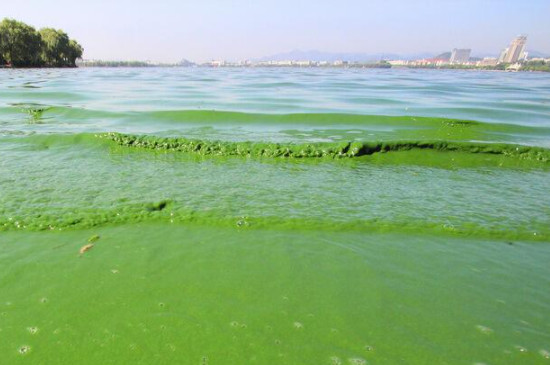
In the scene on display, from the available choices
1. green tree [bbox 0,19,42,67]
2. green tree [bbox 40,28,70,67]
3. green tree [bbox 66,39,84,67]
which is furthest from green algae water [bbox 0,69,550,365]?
green tree [bbox 66,39,84,67]

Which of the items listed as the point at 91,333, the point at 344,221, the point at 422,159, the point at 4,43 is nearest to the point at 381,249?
the point at 344,221

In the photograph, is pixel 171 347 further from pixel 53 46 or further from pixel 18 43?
pixel 53 46

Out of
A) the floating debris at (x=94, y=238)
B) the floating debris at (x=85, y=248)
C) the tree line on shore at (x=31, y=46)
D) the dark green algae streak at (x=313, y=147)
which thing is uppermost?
the tree line on shore at (x=31, y=46)

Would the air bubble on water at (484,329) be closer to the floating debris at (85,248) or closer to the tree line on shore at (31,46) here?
the floating debris at (85,248)

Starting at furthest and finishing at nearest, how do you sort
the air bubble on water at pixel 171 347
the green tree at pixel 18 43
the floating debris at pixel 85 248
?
1. the green tree at pixel 18 43
2. the floating debris at pixel 85 248
3. the air bubble on water at pixel 171 347

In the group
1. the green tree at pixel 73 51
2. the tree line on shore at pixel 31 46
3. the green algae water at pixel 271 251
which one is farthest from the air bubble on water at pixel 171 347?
the green tree at pixel 73 51

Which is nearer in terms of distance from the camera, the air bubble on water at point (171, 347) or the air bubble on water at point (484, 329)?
the air bubble on water at point (171, 347)

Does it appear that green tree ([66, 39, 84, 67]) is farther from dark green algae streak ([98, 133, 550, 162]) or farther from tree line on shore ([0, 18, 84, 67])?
dark green algae streak ([98, 133, 550, 162])

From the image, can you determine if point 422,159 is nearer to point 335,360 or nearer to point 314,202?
point 314,202
